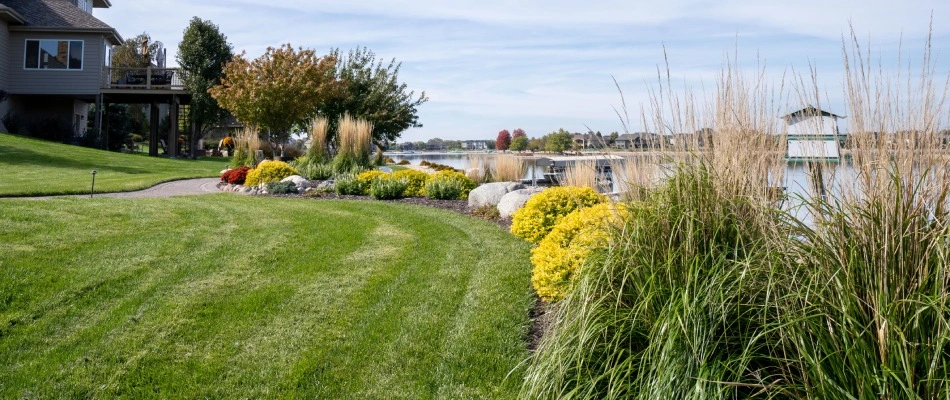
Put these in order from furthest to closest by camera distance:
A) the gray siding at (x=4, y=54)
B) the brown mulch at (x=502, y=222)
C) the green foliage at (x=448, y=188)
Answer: the gray siding at (x=4, y=54) → the green foliage at (x=448, y=188) → the brown mulch at (x=502, y=222)

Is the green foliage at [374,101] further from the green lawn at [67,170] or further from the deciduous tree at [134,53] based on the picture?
the deciduous tree at [134,53]

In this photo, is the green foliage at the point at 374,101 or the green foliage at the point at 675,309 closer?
the green foliage at the point at 675,309

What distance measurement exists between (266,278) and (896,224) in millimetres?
4779

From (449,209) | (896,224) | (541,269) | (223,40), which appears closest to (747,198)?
(896,224)

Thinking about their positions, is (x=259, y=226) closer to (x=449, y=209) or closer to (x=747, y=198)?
(x=449, y=209)

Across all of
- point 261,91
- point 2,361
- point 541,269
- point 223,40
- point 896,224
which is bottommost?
point 2,361

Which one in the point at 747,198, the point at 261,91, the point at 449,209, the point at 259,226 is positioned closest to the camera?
the point at 747,198

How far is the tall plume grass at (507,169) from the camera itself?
15383mm

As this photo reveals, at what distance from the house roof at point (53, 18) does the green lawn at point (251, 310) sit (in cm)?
2062

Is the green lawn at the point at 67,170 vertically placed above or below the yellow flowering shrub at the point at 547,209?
above

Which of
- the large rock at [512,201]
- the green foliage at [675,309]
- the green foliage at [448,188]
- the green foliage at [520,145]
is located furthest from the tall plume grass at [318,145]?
the green foliage at [520,145]

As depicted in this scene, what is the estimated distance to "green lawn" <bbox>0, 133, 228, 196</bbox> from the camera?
12.6 m

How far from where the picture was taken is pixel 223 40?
1384 inches

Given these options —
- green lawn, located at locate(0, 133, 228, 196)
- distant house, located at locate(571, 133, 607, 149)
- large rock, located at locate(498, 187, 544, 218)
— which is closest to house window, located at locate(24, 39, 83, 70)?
green lawn, located at locate(0, 133, 228, 196)
